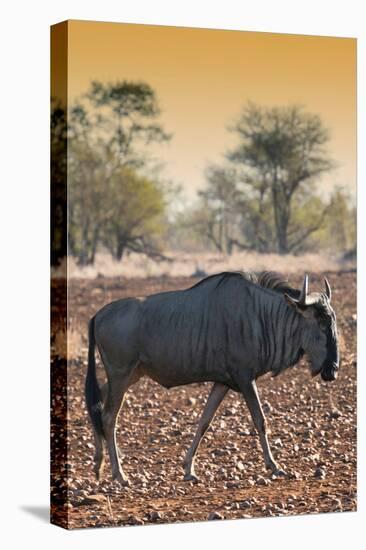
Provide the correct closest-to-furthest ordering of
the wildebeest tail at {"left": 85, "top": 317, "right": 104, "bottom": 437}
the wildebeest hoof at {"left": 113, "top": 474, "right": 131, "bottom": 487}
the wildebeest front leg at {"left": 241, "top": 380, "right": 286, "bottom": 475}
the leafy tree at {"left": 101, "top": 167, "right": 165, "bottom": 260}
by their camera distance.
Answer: the wildebeest hoof at {"left": 113, "top": 474, "right": 131, "bottom": 487} < the wildebeest tail at {"left": 85, "top": 317, "right": 104, "bottom": 437} < the wildebeest front leg at {"left": 241, "top": 380, "right": 286, "bottom": 475} < the leafy tree at {"left": 101, "top": 167, "right": 165, "bottom": 260}

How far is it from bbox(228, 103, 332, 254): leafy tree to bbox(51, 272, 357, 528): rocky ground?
740 mm

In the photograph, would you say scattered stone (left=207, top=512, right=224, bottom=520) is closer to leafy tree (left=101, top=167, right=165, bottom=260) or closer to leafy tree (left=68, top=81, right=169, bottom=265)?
leafy tree (left=68, top=81, right=169, bottom=265)

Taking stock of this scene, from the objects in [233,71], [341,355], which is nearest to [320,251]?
[341,355]

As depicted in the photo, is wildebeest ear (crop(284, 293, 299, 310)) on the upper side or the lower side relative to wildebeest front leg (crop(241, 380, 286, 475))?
upper

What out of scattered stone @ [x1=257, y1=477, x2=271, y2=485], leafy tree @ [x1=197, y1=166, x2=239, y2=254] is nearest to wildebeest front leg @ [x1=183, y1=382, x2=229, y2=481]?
scattered stone @ [x1=257, y1=477, x2=271, y2=485]

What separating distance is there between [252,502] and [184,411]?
1.08 meters

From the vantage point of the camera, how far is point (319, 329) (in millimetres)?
14594

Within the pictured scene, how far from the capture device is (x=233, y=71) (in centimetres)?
1496

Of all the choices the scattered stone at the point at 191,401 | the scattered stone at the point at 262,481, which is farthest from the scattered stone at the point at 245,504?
the scattered stone at the point at 191,401

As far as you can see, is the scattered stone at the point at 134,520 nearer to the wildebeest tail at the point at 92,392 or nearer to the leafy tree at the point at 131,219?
the wildebeest tail at the point at 92,392

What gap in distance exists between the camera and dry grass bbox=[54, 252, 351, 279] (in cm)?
1533

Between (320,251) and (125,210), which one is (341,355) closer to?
(320,251)

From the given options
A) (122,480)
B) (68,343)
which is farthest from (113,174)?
(122,480)

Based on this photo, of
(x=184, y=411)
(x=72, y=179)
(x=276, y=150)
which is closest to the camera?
(x=72, y=179)
